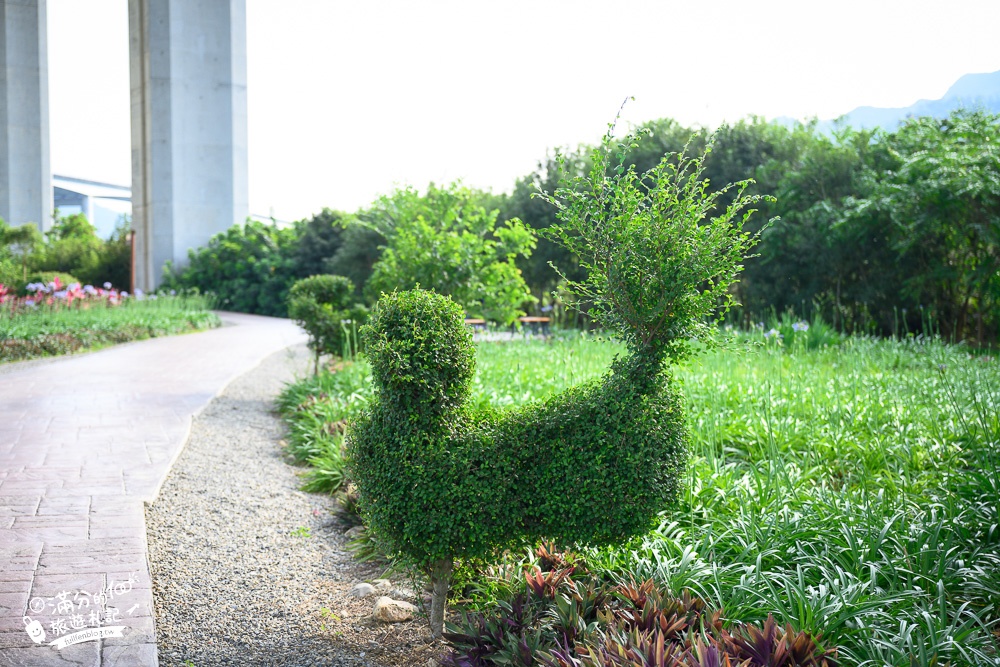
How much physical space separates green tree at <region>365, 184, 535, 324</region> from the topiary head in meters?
5.06

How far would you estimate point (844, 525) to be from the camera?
113 inches

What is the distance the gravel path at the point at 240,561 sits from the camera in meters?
2.66

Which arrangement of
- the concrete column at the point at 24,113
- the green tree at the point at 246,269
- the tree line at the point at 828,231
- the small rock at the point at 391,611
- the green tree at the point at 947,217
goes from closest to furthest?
the small rock at the point at 391,611 → the tree line at the point at 828,231 → the green tree at the point at 947,217 → the green tree at the point at 246,269 → the concrete column at the point at 24,113

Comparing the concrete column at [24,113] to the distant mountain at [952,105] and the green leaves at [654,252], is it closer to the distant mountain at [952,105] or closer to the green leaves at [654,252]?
the distant mountain at [952,105]

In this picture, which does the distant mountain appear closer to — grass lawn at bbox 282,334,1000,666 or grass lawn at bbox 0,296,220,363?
grass lawn at bbox 282,334,1000,666

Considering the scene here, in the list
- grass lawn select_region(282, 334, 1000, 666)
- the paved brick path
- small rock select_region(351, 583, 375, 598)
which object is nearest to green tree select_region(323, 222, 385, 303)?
the paved brick path

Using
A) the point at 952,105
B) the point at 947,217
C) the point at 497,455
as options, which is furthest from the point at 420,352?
the point at 952,105

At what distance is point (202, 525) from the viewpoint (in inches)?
150

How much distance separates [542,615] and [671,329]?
1.07m

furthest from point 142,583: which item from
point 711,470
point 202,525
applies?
point 711,470

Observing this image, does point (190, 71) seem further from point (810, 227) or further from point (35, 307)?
point (810, 227)

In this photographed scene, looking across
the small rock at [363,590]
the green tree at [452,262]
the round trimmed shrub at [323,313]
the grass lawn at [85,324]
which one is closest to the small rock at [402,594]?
the small rock at [363,590]

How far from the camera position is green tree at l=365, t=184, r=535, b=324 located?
802 centimetres

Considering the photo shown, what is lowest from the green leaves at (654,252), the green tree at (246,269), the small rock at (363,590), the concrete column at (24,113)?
the small rock at (363,590)
